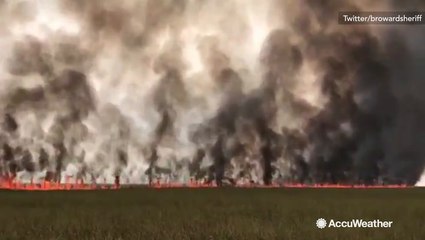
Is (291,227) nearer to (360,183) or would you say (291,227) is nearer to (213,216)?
(213,216)

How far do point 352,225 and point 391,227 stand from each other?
0.74 meters

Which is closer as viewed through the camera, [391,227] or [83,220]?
[391,227]

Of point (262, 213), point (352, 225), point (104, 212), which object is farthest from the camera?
point (262, 213)

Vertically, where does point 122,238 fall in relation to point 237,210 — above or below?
below

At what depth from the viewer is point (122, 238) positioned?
847cm

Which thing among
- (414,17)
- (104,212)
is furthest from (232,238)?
(414,17)

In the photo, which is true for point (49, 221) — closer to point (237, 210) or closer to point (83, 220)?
point (83, 220)

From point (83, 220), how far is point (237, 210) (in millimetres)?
4114

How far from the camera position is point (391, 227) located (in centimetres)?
863

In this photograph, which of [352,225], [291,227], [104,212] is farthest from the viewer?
[104,212]

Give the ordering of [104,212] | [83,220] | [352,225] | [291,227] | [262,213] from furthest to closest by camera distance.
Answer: [262,213]
[104,212]
[83,220]
[291,227]
[352,225]

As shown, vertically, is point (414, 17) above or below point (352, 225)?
above

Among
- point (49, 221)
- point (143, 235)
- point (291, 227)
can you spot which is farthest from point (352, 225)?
point (49, 221)

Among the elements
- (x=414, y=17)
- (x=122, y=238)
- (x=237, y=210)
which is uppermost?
(x=414, y=17)
